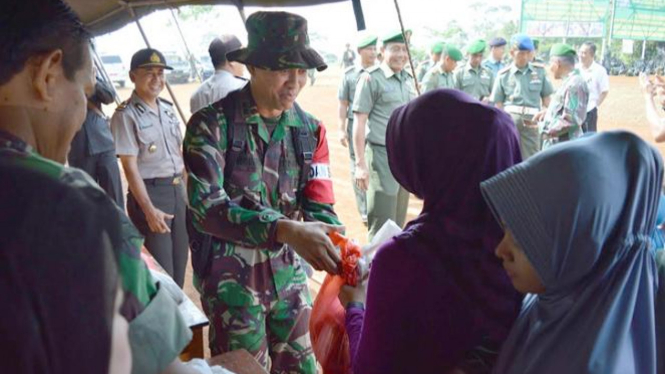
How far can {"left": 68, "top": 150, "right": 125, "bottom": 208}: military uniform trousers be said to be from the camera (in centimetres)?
362

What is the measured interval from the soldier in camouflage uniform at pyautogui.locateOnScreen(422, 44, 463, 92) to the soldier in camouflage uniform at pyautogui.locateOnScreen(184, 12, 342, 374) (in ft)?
20.2

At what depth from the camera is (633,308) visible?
1.06 metres

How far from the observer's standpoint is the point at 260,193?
1.86 m

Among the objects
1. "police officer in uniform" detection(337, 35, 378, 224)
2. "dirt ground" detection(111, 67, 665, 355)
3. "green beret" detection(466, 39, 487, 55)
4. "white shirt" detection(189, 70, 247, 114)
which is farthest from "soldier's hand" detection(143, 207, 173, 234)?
"green beret" detection(466, 39, 487, 55)

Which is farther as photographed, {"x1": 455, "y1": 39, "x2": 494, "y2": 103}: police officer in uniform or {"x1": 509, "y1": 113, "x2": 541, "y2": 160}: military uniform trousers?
{"x1": 455, "y1": 39, "x2": 494, "y2": 103}: police officer in uniform

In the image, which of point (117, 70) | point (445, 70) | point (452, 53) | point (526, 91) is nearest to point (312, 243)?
point (526, 91)

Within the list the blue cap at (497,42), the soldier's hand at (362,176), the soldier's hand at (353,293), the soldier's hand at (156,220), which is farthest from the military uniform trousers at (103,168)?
the blue cap at (497,42)

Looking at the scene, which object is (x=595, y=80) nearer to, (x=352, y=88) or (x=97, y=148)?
(x=352, y=88)

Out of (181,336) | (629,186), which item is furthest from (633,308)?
(181,336)

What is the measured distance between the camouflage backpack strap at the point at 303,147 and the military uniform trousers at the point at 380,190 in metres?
2.75

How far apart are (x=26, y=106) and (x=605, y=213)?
0.99 m

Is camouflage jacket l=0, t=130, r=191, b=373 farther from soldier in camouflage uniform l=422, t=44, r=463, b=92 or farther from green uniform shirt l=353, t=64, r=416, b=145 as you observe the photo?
soldier in camouflage uniform l=422, t=44, r=463, b=92

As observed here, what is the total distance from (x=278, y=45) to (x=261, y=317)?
2.95 ft

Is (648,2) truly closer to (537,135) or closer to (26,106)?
(537,135)
